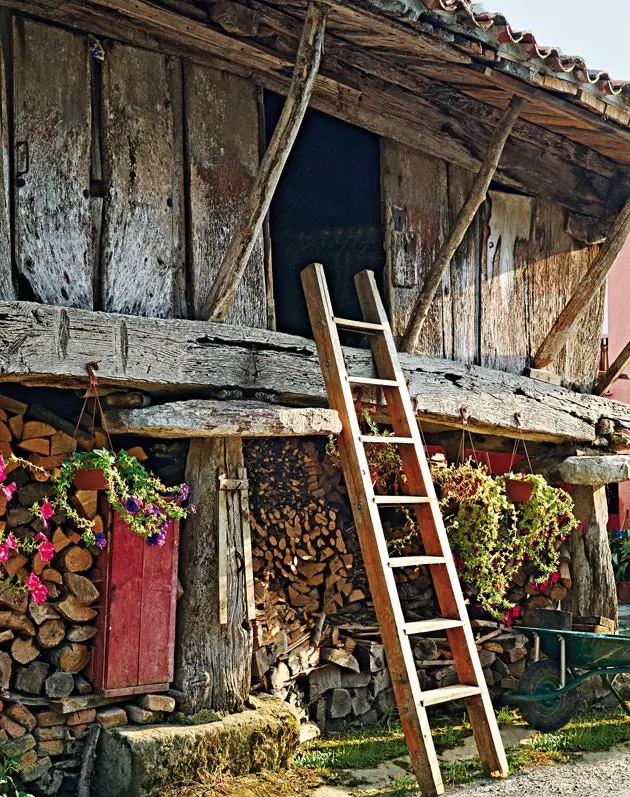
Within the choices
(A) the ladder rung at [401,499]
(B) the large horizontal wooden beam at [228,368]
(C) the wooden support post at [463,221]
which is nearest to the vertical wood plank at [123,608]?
(B) the large horizontal wooden beam at [228,368]

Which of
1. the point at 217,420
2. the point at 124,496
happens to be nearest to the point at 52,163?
the point at 217,420

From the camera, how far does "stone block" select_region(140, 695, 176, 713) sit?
463cm

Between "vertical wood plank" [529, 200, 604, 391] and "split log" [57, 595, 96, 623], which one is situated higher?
"vertical wood plank" [529, 200, 604, 391]

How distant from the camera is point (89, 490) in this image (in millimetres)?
4391

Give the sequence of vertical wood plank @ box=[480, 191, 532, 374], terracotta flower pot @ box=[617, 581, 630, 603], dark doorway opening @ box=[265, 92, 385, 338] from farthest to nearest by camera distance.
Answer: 1. terracotta flower pot @ box=[617, 581, 630, 603]
2. dark doorway opening @ box=[265, 92, 385, 338]
3. vertical wood plank @ box=[480, 191, 532, 374]

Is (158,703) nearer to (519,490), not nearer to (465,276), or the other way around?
(519,490)

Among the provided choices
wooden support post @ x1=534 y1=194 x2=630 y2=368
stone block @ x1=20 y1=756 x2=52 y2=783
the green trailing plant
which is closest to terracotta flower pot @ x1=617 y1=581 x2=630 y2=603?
wooden support post @ x1=534 y1=194 x2=630 y2=368

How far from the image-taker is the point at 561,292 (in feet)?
22.5

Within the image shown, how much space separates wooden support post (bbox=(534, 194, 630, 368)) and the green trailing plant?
3.13 meters

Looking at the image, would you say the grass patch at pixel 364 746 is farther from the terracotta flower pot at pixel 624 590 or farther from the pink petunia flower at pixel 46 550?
the terracotta flower pot at pixel 624 590

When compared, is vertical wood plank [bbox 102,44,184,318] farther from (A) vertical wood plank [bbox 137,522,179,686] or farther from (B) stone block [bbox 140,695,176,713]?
(B) stone block [bbox 140,695,176,713]

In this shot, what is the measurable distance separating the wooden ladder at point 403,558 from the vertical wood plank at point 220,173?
0.36 metres

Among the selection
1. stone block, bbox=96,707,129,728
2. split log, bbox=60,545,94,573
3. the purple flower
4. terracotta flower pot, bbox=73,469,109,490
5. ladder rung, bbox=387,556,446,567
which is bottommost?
stone block, bbox=96,707,129,728

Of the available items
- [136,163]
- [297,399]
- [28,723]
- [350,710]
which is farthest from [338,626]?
[136,163]
